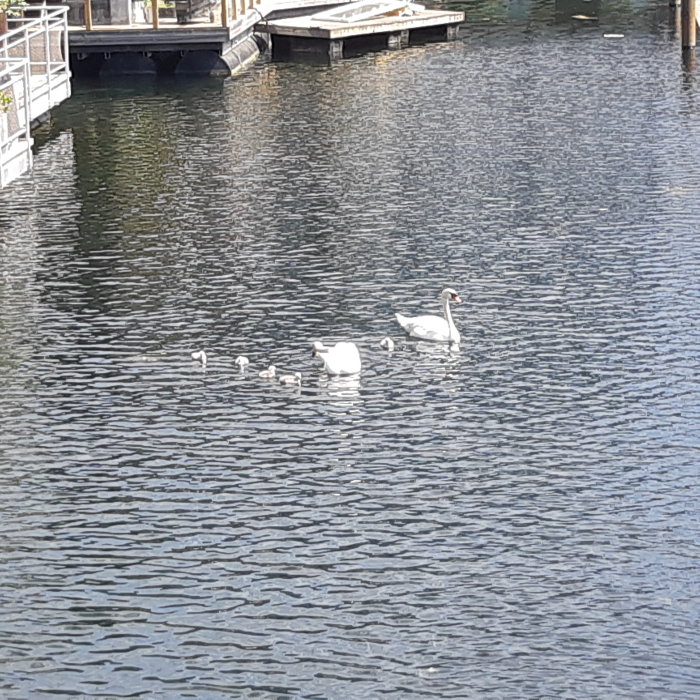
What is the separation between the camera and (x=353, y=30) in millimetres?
55625

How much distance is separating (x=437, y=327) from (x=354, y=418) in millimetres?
3349

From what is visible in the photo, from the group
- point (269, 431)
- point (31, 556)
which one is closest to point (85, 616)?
point (31, 556)

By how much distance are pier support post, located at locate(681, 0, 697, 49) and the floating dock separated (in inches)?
369

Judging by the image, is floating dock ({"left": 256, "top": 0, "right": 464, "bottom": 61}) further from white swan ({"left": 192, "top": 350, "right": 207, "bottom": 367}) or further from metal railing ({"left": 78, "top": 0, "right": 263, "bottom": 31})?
white swan ({"left": 192, "top": 350, "right": 207, "bottom": 367})

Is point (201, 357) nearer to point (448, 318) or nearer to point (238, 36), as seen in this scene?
point (448, 318)

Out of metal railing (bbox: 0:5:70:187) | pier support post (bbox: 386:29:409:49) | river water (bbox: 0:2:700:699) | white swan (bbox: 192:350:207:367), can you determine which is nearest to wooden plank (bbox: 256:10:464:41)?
pier support post (bbox: 386:29:409:49)

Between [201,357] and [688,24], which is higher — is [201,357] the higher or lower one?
the lower one

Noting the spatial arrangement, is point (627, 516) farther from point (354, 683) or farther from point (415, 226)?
point (415, 226)

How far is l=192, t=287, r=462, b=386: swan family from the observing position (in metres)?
23.4

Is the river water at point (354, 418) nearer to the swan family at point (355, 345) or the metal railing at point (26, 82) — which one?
the swan family at point (355, 345)

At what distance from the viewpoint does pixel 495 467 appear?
66.4ft

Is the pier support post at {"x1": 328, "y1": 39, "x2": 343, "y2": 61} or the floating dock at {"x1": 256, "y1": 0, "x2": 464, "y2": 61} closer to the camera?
the pier support post at {"x1": 328, "y1": 39, "x2": 343, "y2": 61}

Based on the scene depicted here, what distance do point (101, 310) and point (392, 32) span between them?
3217cm

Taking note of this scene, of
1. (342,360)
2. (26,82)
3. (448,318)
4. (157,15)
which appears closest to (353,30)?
(157,15)
